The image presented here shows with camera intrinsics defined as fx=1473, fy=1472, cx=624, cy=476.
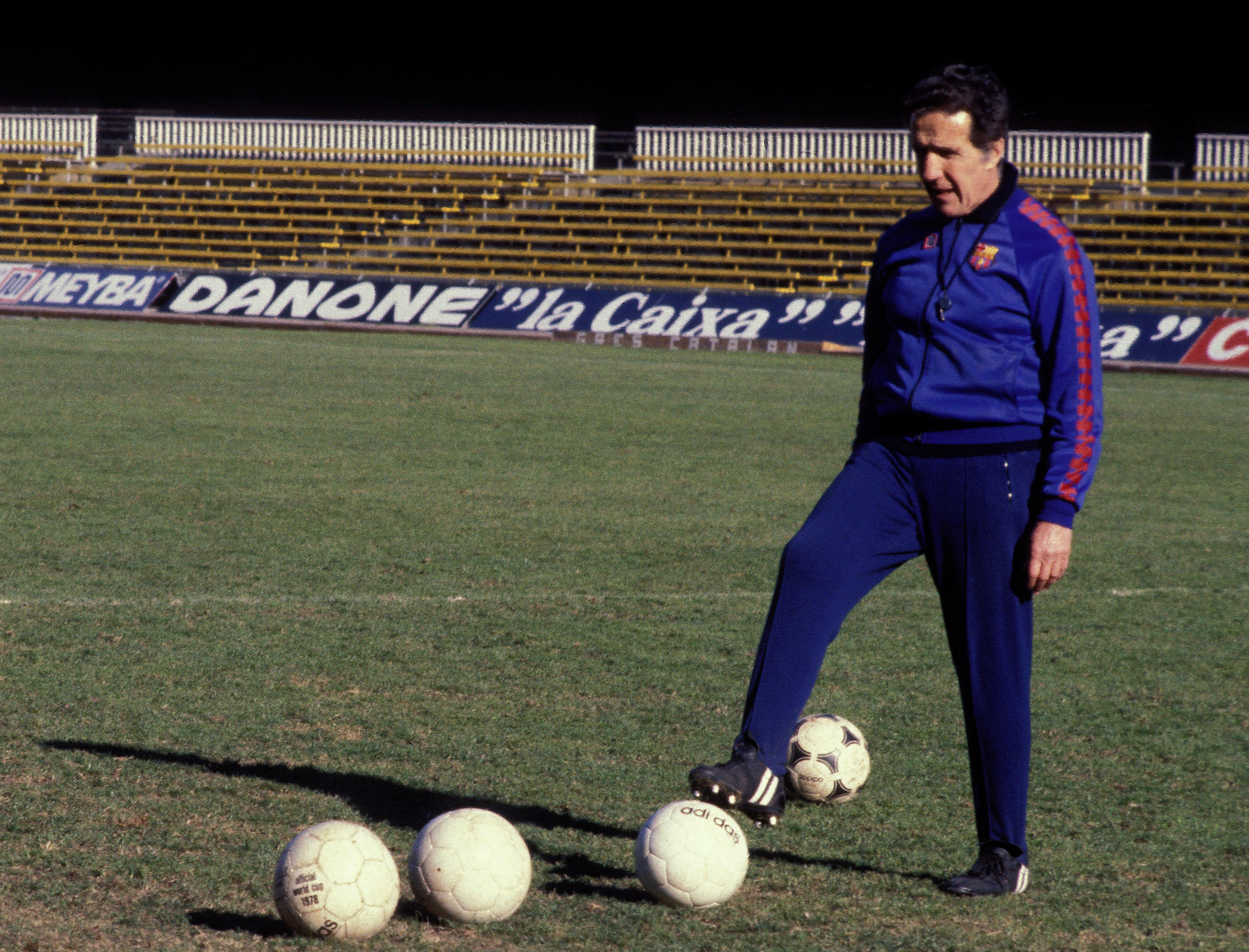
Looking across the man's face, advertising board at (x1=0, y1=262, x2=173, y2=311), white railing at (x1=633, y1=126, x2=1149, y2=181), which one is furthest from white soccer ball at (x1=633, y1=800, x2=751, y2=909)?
white railing at (x1=633, y1=126, x2=1149, y2=181)

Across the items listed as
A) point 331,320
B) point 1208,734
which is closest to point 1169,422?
point 1208,734

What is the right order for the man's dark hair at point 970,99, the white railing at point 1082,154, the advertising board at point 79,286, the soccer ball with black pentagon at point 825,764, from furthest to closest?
1. the white railing at point 1082,154
2. the advertising board at point 79,286
3. the soccer ball with black pentagon at point 825,764
4. the man's dark hair at point 970,99

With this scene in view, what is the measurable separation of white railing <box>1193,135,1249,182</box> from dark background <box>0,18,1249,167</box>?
234 cm

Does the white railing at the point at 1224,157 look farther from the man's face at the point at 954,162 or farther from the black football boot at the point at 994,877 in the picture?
the black football boot at the point at 994,877

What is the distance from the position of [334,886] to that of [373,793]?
107cm

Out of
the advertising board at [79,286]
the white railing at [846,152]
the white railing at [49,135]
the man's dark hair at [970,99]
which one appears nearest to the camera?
the man's dark hair at [970,99]

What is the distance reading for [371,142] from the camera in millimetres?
33500

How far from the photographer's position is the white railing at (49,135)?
34594 mm

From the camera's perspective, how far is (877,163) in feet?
99.9

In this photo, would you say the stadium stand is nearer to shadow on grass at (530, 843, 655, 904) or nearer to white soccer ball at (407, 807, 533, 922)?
shadow on grass at (530, 843, 655, 904)

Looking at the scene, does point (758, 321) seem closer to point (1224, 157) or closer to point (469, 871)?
point (1224, 157)

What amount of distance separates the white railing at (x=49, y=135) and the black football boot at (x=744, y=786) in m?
34.1

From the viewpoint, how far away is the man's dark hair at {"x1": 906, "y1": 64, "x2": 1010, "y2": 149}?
3326mm

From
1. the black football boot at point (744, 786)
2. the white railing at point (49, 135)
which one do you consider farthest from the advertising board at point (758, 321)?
the black football boot at point (744, 786)
